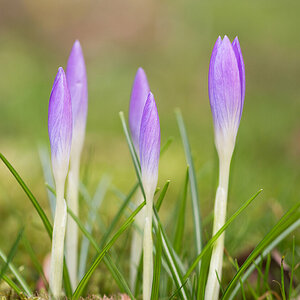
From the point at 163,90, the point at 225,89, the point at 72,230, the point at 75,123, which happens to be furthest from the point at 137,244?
the point at 163,90

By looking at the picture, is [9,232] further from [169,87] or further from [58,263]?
[169,87]

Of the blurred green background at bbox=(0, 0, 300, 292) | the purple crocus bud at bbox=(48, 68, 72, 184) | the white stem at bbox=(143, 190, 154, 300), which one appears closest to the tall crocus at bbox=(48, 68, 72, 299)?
the purple crocus bud at bbox=(48, 68, 72, 184)

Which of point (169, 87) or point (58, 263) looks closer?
point (58, 263)

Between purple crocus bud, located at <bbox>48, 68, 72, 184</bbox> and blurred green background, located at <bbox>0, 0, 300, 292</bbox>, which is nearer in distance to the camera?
purple crocus bud, located at <bbox>48, 68, 72, 184</bbox>

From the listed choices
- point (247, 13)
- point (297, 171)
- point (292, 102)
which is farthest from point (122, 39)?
point (297, 171)

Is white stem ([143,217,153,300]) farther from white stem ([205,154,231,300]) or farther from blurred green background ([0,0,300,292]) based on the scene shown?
blurred green background ([0,0,300,292])

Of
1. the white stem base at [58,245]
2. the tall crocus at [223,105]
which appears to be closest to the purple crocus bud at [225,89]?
the tall crocus at [223,105]
